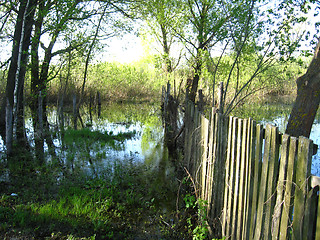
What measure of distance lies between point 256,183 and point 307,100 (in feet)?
9.58

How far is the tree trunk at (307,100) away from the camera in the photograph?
15.1 ft

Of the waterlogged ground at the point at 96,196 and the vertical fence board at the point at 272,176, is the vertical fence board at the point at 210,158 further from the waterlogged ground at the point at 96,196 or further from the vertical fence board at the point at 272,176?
the vertical fence board at the point at 272,176

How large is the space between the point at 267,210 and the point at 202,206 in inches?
67.5

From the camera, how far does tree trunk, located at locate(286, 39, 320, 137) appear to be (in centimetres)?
461

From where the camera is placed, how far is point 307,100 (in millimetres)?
4652

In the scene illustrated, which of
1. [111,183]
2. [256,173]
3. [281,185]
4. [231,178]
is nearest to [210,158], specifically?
[231,178]

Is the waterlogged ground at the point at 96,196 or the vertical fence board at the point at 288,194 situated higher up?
the vertical fence board at the point at 288,194

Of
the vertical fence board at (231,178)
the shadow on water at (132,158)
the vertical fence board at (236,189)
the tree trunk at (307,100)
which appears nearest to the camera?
the vertical fence board at (236,189)

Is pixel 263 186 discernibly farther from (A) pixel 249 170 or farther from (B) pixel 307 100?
(B) pixel 307 100

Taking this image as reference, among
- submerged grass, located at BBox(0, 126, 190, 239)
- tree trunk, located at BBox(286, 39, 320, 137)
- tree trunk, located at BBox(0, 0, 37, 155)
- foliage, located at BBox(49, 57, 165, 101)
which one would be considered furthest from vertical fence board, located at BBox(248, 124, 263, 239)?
foliage, located at BBox(49, 57, 165, 101)

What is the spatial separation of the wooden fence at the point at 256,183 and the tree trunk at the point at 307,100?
6.15 ft

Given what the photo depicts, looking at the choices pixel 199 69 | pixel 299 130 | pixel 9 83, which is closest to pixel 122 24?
pixel 199 69

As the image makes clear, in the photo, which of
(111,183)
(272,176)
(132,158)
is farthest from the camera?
(132,158)

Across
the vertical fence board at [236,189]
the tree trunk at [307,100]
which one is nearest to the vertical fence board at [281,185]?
the vertical fence board at [236,189]
